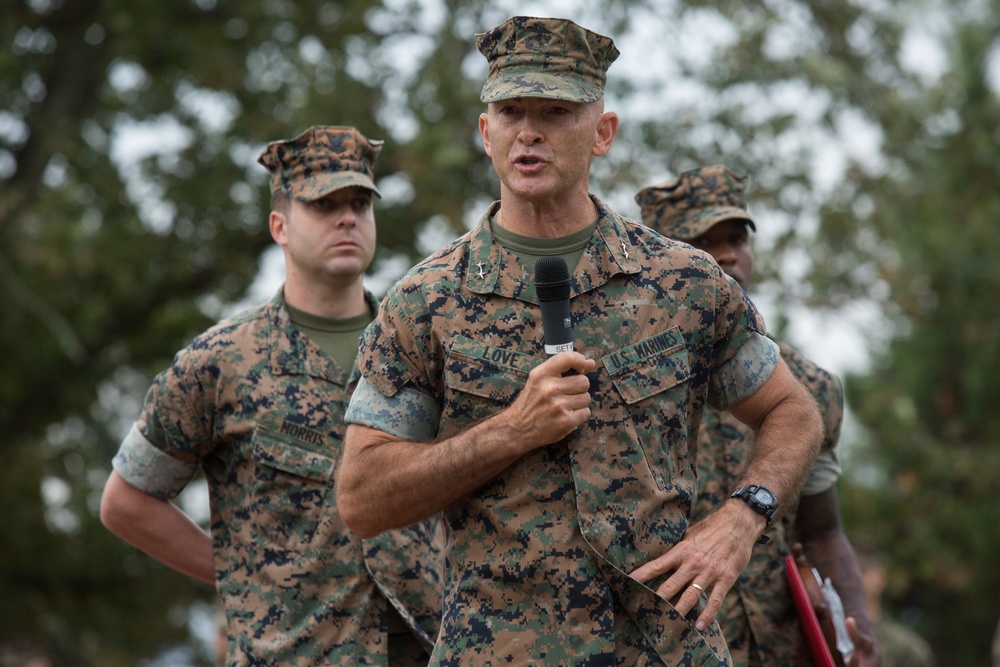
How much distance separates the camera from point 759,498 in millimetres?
4066

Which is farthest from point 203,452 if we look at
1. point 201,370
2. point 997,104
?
point 997,104

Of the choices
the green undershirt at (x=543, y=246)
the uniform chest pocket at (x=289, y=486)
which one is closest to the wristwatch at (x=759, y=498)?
the green undershirt at (x=543, y=246)

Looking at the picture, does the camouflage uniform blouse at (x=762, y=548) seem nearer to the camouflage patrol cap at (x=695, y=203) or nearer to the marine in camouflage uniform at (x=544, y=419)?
the camouflage patrol cap at (x=695, y=203)

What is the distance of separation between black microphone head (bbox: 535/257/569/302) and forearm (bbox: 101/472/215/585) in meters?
2.63

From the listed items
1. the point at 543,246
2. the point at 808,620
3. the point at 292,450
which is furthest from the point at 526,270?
the point at 808,620

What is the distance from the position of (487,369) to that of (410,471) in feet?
1.13

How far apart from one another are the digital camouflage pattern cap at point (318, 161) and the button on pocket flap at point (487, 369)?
2194 mm

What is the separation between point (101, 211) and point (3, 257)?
1.84m

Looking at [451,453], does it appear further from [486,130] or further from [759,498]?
[486,130]

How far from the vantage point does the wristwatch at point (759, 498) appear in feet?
13.3

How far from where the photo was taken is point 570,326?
383cm

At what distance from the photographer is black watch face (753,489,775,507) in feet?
13.3

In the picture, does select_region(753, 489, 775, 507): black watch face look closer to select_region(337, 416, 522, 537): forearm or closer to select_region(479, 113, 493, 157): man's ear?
select_region(337, 416, 522, 537): forearm

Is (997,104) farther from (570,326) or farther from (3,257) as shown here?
(570,326)
